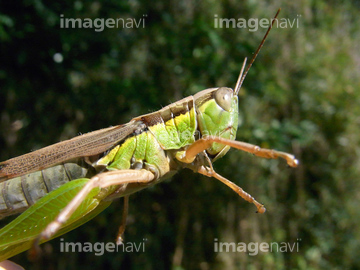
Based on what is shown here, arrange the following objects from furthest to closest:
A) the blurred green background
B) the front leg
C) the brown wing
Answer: the blurred green background, the brown wing, the front leg

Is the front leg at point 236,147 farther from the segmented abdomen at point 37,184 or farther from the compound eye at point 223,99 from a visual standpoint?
the segmented abdomen at point 37,184

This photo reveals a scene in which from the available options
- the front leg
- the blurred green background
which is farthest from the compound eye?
the blurred green background

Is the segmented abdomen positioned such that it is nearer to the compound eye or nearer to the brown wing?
the brown wing

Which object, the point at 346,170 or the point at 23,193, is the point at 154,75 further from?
the point at 346,170

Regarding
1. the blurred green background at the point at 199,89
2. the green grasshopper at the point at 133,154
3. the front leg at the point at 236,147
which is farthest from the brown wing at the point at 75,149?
the blurred green background at the point at 199,89

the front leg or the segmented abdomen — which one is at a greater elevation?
the front leg

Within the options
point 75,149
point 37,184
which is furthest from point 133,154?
point 37,184

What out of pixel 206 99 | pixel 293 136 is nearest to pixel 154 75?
pixel 293 136
